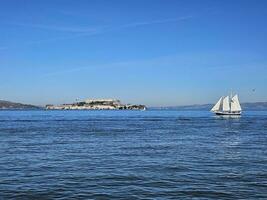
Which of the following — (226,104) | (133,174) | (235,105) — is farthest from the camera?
(226,104)

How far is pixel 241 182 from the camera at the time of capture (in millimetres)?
24719

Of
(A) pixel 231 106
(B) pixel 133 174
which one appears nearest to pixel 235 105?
(A) pixel 231 106

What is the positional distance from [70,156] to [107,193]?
1491 centimetres

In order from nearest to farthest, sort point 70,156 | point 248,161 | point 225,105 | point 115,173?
point 115,173, point 248,161, point 70,156, point 225,105

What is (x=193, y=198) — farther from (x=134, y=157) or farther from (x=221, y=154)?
(x=221, y=154)

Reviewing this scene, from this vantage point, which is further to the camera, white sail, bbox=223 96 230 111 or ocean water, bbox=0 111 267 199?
white sail, bbox=223 96 230 111

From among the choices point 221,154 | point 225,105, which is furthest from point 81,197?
point 225,105

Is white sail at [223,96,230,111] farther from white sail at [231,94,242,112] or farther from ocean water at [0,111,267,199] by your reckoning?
ocean water at [0,111,267,199]

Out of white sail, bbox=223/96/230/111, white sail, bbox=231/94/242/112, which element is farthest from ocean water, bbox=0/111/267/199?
white sail, bbox=231/94/242/112

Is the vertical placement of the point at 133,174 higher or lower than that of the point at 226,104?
lower

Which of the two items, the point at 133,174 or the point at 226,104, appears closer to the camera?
the point at 133,174

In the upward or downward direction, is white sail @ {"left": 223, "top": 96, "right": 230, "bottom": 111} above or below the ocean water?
above

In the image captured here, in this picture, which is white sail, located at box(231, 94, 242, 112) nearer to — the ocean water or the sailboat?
the sailboat

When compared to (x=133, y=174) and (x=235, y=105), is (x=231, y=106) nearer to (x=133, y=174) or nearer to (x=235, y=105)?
(x=235, y=105)
